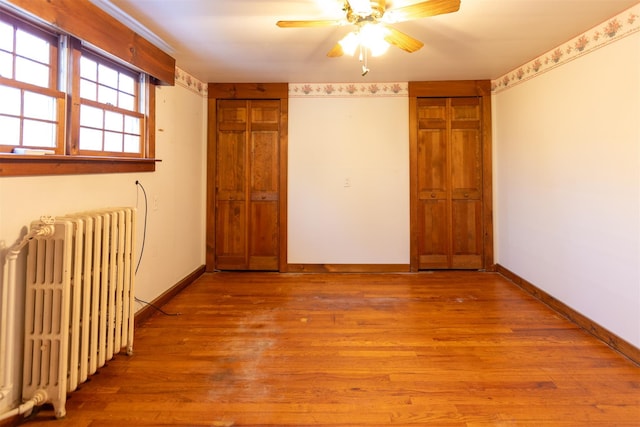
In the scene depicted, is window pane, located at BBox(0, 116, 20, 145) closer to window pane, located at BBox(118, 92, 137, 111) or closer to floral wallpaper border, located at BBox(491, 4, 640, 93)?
window pane, located at BBox(118, 92, 137, 111)

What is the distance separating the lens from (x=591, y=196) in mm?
2480

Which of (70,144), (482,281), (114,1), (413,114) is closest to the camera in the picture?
(70,144)

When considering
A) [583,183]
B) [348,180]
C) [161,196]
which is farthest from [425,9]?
[161,196]

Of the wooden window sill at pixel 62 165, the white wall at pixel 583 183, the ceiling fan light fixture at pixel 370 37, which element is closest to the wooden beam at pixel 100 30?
the wooden window sill at pixel 62 165

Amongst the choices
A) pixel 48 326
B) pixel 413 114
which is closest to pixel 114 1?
pixel 48 326

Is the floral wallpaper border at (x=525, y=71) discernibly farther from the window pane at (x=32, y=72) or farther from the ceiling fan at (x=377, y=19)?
the window pane at (x=32, y=72)

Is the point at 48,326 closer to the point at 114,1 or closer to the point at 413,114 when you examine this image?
the point at 114,1

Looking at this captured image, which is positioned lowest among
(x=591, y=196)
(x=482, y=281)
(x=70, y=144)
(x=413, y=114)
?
(x=482, y=281)

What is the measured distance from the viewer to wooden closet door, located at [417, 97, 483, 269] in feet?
13.3

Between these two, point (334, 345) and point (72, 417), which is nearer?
point (72, 417)

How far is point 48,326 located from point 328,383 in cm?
145

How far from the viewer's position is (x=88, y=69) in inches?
84.7

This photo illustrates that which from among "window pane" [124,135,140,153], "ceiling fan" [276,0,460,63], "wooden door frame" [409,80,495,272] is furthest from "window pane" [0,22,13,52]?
"wooden door frame" [409,80,495,272]

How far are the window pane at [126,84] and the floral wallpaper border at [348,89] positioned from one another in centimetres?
187
